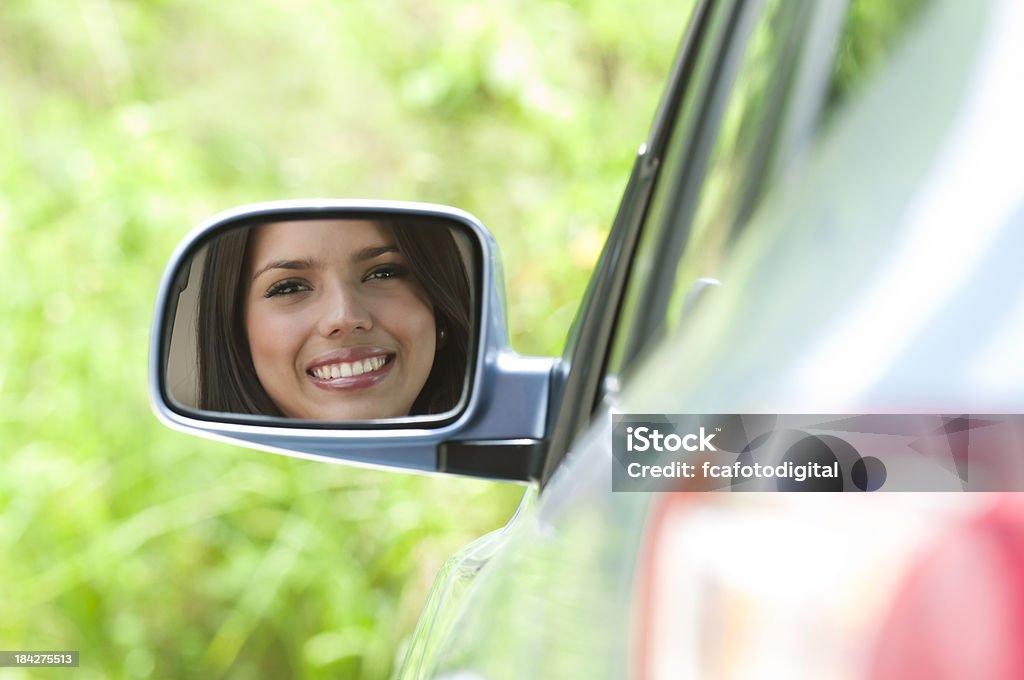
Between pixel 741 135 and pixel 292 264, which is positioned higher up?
pixel 741 135

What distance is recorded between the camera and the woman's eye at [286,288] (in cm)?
157

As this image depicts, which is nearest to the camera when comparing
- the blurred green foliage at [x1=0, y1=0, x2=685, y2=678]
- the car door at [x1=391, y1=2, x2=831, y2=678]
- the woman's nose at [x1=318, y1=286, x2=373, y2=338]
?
the car door at [x1=391, y1=2, x2=831, y2=678]

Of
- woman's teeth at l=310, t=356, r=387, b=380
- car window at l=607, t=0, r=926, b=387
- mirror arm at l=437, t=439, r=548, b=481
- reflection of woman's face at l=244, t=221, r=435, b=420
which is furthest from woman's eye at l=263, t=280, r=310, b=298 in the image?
car window at l=607, t=0, r=926, b=387

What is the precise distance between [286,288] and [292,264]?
5cm

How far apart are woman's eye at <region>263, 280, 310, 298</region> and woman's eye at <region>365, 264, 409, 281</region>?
0.28 feet

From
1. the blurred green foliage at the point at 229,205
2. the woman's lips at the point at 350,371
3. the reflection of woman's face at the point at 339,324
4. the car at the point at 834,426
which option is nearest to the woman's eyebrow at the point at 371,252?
the reflection of woman's face at the point at 339,324

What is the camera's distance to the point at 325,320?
1.52 meters

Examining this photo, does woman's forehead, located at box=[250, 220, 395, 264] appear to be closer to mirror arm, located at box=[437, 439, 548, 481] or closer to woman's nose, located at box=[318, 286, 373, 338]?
woman's nose, located at box=[318, 286, 373, 338]

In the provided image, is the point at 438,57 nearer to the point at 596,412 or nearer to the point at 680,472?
the point at 596,412

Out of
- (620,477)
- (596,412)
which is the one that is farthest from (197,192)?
(620,477)

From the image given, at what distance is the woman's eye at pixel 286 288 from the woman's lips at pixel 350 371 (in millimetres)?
97

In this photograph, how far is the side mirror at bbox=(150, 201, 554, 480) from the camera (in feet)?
5.03

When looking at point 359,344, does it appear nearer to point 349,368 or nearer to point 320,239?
point 349,368

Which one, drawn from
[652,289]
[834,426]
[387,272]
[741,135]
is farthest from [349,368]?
[834,426]
